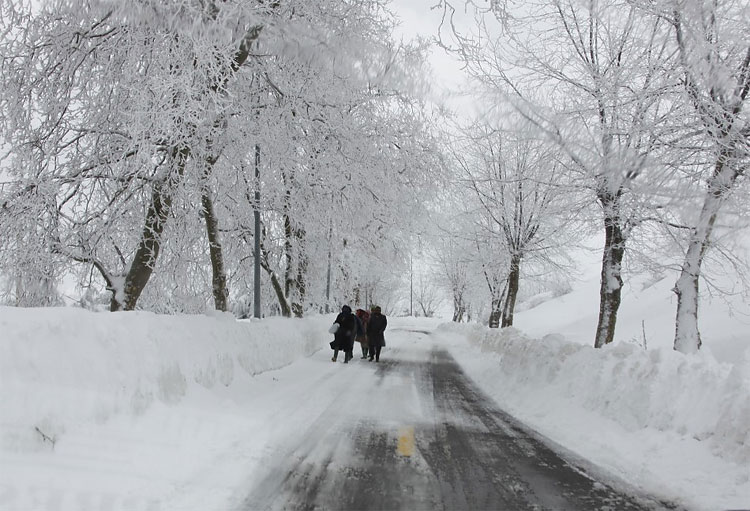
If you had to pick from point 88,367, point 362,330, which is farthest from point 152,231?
point 362,330

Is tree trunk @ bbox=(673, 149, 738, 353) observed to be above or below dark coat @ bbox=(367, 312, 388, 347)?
above

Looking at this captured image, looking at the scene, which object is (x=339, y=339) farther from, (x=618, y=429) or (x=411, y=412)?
(x=618, y=429)

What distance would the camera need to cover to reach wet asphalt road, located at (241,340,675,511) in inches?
160

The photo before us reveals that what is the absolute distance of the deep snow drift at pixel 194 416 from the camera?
4.12 m

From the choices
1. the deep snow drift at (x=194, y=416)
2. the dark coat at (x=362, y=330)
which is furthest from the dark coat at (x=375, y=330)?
the deep snow drift at (x=194, y=416)

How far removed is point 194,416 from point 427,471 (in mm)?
2724

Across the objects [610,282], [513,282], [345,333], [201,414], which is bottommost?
[201,414]

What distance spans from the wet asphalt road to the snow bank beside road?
5.52 feet

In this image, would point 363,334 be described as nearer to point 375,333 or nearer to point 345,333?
point 375,333

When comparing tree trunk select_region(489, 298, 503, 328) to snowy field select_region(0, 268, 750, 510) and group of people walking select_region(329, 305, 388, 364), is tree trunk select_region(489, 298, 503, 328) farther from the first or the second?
snowy field select_region(0, 268, 750, 510)

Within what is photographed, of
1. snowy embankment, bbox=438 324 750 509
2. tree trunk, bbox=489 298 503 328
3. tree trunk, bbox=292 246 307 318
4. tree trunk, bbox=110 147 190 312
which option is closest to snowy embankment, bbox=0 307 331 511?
tree trunk, bbox=110 147 190 312

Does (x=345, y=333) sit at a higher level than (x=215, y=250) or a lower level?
lower

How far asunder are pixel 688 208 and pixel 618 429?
332 cm

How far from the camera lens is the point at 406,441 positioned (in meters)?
5.93
